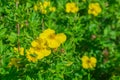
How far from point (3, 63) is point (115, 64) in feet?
6.14

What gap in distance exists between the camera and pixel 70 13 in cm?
441

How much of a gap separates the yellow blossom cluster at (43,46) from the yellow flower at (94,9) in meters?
2.05

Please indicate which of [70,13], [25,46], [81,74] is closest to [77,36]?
[81,74]

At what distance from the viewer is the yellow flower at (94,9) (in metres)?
4.57

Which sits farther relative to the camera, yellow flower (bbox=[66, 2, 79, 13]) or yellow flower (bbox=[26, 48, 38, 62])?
yellow flower (bbox=[66, 2, 79, 13])

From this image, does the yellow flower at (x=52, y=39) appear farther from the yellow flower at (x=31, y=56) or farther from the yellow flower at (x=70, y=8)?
the yellow flower at (x=70, y=8)

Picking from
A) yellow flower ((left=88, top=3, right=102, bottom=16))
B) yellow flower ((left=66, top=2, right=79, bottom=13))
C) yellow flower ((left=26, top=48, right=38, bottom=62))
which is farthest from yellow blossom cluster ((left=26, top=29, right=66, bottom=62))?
yellow flower ((left=88, top=3, right=102, bottom=16))

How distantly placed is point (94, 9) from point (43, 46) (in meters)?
2.25

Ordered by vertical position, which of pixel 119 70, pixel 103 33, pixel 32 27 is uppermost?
pixel 32 27

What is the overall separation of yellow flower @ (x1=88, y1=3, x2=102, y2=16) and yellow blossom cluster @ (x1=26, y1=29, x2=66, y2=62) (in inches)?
80.8

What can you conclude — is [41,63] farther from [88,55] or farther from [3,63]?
[88,55]

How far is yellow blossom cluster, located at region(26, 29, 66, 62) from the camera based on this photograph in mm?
2457

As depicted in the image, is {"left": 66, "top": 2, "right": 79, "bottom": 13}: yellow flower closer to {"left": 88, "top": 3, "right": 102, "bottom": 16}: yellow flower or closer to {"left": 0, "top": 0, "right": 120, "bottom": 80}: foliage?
{"left": 0, "top": 0, "right": 120, "bottom": 80}: foliage

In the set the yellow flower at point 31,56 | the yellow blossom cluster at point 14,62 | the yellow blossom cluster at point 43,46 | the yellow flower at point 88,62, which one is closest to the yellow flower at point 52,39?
the yellow blossom cluster at point 43,46
